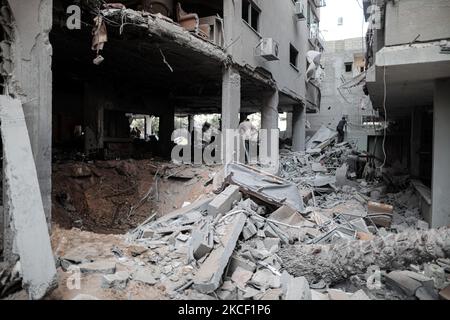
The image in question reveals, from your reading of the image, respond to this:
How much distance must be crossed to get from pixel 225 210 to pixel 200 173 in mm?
2883

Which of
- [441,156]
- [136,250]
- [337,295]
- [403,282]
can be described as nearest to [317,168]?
[441,156]

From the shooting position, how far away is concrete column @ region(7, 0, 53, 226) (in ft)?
14.9

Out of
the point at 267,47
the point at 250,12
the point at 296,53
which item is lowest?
the point at 267,47

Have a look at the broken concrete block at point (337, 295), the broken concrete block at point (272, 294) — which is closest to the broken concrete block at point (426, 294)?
the broken concrete block at point (337, 295)

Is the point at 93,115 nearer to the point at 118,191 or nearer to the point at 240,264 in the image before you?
the point at 118,191

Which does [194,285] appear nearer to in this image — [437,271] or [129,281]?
[129,281]

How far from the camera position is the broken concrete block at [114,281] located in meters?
3.68

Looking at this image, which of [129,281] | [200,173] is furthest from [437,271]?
[200,173]

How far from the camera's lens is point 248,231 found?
5.64 meters

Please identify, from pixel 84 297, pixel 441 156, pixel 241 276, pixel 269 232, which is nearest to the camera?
pixel 84 297

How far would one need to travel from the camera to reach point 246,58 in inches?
422

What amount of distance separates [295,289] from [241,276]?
0.85 m
